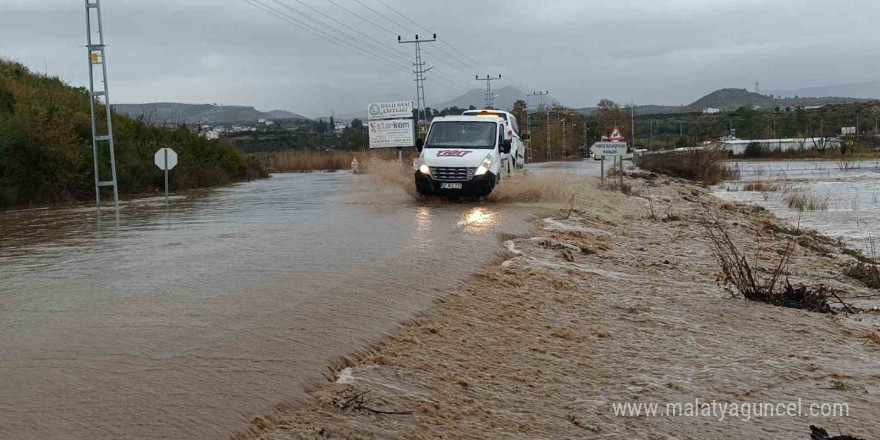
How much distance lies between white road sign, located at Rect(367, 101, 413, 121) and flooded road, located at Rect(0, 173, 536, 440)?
167ft

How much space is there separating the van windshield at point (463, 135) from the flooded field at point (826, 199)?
7963 mm

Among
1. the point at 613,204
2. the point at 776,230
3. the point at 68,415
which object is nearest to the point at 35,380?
the point at 68,415

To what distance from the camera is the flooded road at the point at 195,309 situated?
5426 mm

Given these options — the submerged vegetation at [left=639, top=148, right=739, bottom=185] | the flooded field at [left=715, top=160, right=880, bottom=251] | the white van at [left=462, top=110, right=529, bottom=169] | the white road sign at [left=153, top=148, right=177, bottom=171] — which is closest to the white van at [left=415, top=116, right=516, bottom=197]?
the white van at [left=462, top=110, right=529, bottom=169]

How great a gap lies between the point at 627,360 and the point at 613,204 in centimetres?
1731

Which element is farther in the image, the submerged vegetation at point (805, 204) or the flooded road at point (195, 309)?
the submerged vegetation at point (805, 204)

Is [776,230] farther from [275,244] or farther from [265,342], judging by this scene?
[265,342]

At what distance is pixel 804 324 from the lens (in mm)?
9234

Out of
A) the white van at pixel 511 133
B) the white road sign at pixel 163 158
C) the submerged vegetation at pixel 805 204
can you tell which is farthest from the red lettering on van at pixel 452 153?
→ the submerged vegetation at pixel 805 204

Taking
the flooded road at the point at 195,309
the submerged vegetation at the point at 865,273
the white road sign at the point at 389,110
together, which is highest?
the white road sign at the point at 389,110

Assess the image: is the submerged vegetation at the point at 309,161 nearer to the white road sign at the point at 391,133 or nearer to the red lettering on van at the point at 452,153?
the white road sign at the point at 391,133

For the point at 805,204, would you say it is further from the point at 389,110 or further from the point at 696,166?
the point at 389,110

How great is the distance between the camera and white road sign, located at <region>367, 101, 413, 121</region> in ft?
226

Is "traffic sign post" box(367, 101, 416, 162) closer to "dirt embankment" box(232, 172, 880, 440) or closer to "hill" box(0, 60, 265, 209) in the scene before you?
"hill" box(0, 60, 265, 209)
